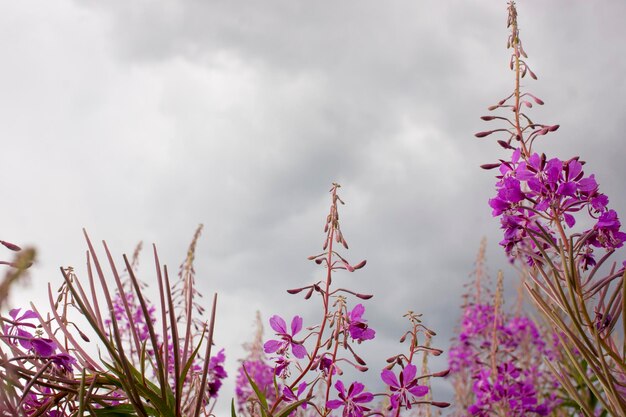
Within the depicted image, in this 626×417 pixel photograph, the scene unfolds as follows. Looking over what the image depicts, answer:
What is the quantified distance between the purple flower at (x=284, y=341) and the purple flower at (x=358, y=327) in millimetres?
181

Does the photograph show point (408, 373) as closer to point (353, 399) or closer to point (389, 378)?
point (389, 378)

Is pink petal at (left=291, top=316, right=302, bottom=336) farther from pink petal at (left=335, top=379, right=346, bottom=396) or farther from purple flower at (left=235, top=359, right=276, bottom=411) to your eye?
purple flower at (left=235, top=359, right=276, bottom=411)

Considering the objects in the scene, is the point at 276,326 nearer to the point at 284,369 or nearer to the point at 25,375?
the point at 284,369

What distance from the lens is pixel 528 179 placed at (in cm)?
212

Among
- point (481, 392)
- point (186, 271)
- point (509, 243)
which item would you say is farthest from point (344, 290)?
point (481, 392)

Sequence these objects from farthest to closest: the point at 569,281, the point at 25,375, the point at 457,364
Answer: the point at 457,364
the point at 569,281
the point at 25,375


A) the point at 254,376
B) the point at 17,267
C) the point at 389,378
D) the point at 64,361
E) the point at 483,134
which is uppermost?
the point at 254,376

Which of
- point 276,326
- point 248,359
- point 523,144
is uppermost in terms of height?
point 248,359

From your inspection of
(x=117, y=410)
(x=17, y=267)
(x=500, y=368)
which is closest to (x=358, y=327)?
(x=117, y=410)

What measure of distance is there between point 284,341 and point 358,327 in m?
0.27

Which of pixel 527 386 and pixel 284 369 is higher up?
pixel 527 386

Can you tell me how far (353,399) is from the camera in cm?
198

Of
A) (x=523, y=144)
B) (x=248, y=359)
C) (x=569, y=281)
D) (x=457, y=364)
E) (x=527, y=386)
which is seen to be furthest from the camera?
(x=248, y=359)

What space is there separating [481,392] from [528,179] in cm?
302
